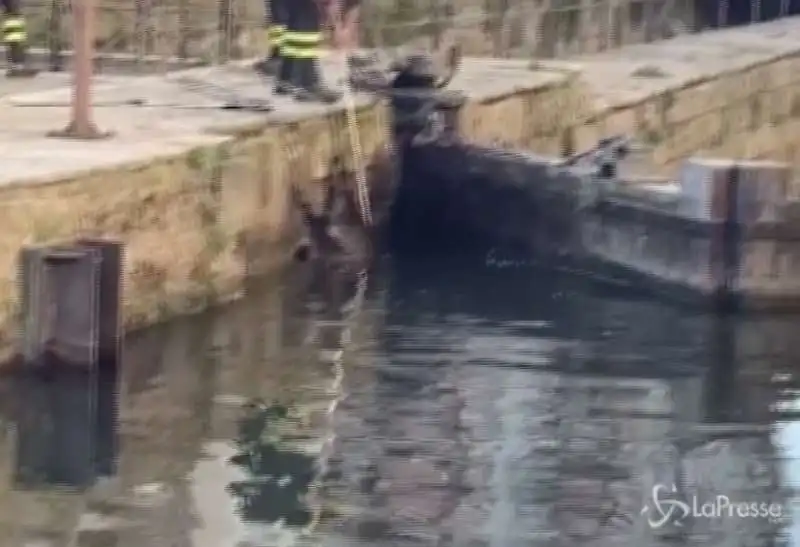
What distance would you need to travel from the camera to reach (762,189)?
1256 cm

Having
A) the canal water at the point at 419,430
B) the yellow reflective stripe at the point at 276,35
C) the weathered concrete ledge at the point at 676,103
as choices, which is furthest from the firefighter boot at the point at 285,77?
the canal water at the point at 419,430

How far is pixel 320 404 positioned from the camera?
32.7ft

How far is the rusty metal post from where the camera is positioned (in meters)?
11.9

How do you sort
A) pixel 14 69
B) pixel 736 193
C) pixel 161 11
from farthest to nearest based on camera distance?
pixel 161 11 < pixel 14 69 < pixel 736 193

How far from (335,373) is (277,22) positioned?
5425 millimetres

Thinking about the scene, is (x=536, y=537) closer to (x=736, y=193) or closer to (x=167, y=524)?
(x=167, y=524)

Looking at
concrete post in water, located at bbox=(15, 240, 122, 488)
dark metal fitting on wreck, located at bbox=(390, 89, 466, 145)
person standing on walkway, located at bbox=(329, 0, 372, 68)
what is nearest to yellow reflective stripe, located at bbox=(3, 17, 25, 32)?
person standing on walkway, located at bbox=(329, 0, 372, 68)

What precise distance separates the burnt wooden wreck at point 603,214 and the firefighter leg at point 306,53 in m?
0.72

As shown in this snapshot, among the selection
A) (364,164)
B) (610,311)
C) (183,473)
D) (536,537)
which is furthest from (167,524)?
(364,164)

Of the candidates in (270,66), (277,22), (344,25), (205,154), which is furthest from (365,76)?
(205,154)

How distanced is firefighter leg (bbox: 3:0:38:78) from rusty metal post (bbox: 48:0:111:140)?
5.11 metres

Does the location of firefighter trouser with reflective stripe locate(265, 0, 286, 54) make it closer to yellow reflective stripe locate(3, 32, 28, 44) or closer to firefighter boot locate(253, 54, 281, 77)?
firefighter boot locate(253, 54, 281, 77)

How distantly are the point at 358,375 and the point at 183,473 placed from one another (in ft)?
7.02

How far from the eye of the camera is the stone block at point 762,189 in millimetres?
12547
